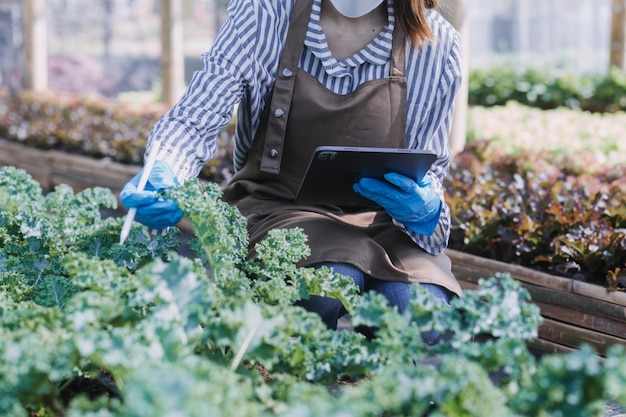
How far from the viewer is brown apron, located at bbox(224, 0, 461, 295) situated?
278cm

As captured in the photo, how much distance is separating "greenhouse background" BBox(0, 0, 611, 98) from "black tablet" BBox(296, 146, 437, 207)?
11.8m

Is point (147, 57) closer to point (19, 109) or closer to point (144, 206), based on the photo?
point (19, 109)

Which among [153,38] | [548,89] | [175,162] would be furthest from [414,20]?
[153,38]

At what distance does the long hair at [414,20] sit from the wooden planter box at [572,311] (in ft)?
3.98

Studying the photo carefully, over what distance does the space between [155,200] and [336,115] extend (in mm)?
→ 689

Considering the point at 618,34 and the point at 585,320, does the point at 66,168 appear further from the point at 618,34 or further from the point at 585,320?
the point at 618,34

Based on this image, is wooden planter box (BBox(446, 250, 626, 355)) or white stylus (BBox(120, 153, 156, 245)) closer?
white stylus (BBox(120, 153, 156, 245))

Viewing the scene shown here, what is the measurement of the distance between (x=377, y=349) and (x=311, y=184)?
0.83 metres

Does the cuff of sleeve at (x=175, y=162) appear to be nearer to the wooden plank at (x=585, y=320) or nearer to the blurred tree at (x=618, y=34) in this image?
the wooden plank at (x=585, y=320)

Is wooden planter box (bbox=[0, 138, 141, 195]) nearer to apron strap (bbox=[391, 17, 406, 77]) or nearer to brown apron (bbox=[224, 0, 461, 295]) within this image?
brown apron (bbox=[224, 0, 461, 295])

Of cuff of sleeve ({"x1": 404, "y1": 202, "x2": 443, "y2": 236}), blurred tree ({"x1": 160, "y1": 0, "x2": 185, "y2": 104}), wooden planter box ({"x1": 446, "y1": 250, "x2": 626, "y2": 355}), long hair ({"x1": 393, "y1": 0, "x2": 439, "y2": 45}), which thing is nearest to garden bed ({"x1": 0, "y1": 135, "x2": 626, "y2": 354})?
wooden planter box ({"x1": 446, "y1": 250, "x2": 626, "y2": 355})

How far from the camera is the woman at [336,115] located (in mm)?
2686

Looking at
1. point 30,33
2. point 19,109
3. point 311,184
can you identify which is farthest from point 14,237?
point 30,33

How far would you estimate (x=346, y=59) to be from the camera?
9.43ft
